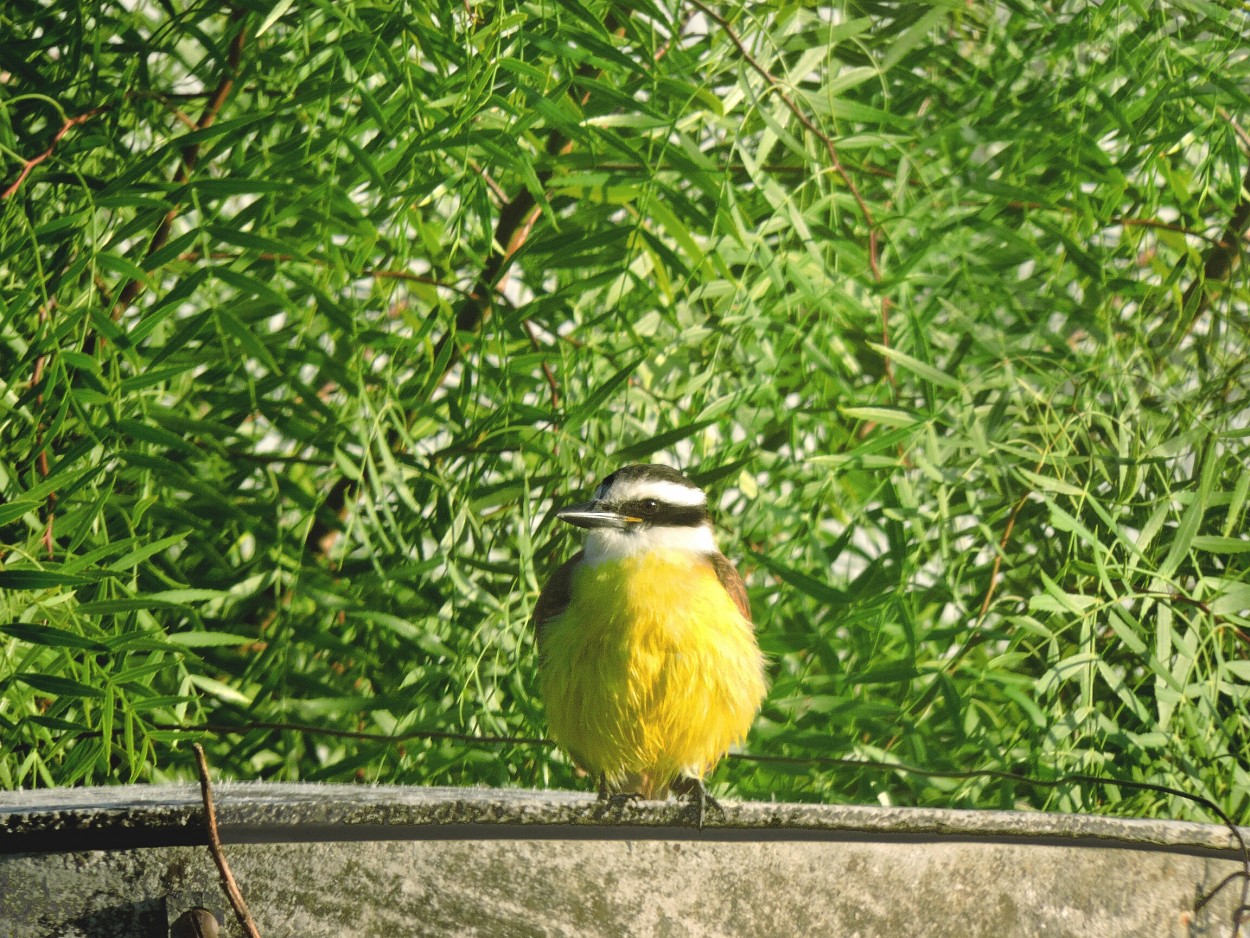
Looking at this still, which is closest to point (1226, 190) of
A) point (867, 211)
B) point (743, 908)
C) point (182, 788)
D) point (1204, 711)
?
point (867, 211)

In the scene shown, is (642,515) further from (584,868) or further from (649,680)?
(584,868)

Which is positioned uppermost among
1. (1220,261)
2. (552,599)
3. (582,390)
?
(582,390)

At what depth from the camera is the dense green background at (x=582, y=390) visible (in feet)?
6.79

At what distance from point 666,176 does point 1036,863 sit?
1.64 m

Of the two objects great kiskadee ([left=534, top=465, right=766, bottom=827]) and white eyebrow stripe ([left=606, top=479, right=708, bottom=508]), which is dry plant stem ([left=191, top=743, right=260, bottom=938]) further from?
white eyebrow stripe ([left=606, top=479, right=708, bottom=508])

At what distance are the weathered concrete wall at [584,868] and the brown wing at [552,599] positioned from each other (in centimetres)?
78

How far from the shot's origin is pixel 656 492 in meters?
2.40

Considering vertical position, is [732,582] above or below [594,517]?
below

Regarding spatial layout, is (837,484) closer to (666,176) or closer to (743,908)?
(666,176)

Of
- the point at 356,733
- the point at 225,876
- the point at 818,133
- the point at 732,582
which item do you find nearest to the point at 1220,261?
the point at 818,133

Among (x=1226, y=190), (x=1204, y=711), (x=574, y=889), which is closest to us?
(x=574, y=889)

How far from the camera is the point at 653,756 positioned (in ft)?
7.57

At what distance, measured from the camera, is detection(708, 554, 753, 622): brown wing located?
2.40 m

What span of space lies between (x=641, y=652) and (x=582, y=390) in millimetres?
442
